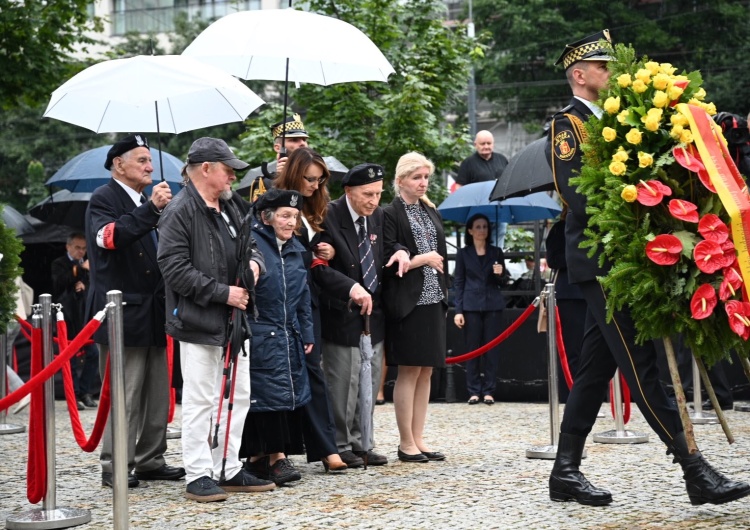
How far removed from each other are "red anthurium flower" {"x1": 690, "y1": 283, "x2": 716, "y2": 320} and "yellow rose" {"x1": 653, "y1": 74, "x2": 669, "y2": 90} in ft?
3.10

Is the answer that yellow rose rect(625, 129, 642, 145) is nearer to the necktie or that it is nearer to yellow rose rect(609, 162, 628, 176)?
yellow rose rect(609, 162, 628, 176)

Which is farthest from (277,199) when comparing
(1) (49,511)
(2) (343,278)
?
(1) (49,511)

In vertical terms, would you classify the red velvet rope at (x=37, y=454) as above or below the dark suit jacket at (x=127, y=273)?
below

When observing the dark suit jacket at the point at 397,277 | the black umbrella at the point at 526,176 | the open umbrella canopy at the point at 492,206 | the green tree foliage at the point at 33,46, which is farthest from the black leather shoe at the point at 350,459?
the green tree foliage at the point at 33,46

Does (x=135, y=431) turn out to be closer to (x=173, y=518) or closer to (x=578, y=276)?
(x=173, y=518)

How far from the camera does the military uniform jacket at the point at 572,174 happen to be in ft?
19.6

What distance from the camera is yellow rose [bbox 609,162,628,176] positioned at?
17.8 ft

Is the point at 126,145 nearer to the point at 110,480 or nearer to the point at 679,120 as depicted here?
the point at 110,480

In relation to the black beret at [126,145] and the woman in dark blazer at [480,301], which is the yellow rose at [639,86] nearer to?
the black beret at [126,145]

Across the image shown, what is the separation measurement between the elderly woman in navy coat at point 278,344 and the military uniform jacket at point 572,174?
5.94ft

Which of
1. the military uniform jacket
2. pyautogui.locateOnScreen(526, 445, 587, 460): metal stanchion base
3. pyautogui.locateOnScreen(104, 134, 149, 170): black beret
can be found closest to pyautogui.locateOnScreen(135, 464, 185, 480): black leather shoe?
pyautogui.locateOnScreen(104, 134, 149, 170): black beret

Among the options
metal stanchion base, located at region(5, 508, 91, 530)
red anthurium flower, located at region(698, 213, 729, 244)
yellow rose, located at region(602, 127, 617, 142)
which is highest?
yellow rose, located at region(602, 127, 617, 142)

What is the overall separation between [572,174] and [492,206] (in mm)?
7694

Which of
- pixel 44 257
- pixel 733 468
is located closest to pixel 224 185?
pixel 733 468
